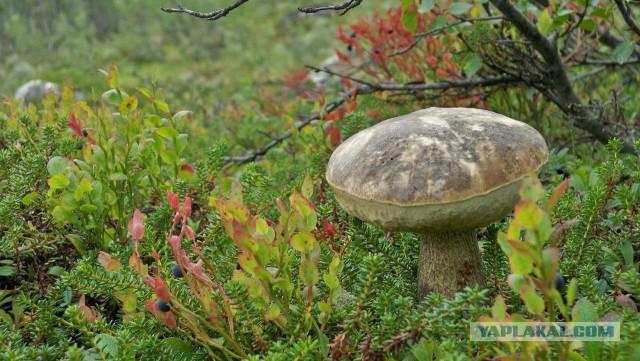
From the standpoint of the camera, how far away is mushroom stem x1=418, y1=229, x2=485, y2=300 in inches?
55.8

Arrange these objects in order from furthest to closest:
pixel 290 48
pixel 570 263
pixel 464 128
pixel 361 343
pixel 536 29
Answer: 1. pixel 290 48
2. pixel 536 29
3. pixel 570 263
4. pixel 464 128
5. pixel 361 343

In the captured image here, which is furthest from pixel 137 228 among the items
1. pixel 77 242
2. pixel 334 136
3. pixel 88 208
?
pixel 334 136

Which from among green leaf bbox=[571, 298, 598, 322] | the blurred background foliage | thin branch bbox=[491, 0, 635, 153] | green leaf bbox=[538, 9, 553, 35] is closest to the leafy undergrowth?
green leaf bbox=[571, 298, 598, 322]

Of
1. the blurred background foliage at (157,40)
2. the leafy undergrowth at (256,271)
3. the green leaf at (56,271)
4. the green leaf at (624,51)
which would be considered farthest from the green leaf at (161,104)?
the blurred background foliage at (157,40)

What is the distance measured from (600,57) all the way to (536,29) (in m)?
1.81

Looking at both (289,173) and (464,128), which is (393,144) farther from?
(289,173)

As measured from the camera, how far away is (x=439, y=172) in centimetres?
117

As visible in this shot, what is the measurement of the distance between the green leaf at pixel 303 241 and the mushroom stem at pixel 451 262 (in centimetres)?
40

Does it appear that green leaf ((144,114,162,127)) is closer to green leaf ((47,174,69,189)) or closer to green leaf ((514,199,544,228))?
green leaf ((47,174,69,189))

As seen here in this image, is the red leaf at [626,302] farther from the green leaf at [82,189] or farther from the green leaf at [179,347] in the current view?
the green leaf at [82,189]

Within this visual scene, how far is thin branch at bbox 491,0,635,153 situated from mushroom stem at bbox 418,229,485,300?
1.12 m

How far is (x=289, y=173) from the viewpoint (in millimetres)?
2502

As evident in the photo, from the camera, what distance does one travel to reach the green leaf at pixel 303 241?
1154 mm

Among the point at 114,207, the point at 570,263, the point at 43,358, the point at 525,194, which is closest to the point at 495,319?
the point at 525,194
